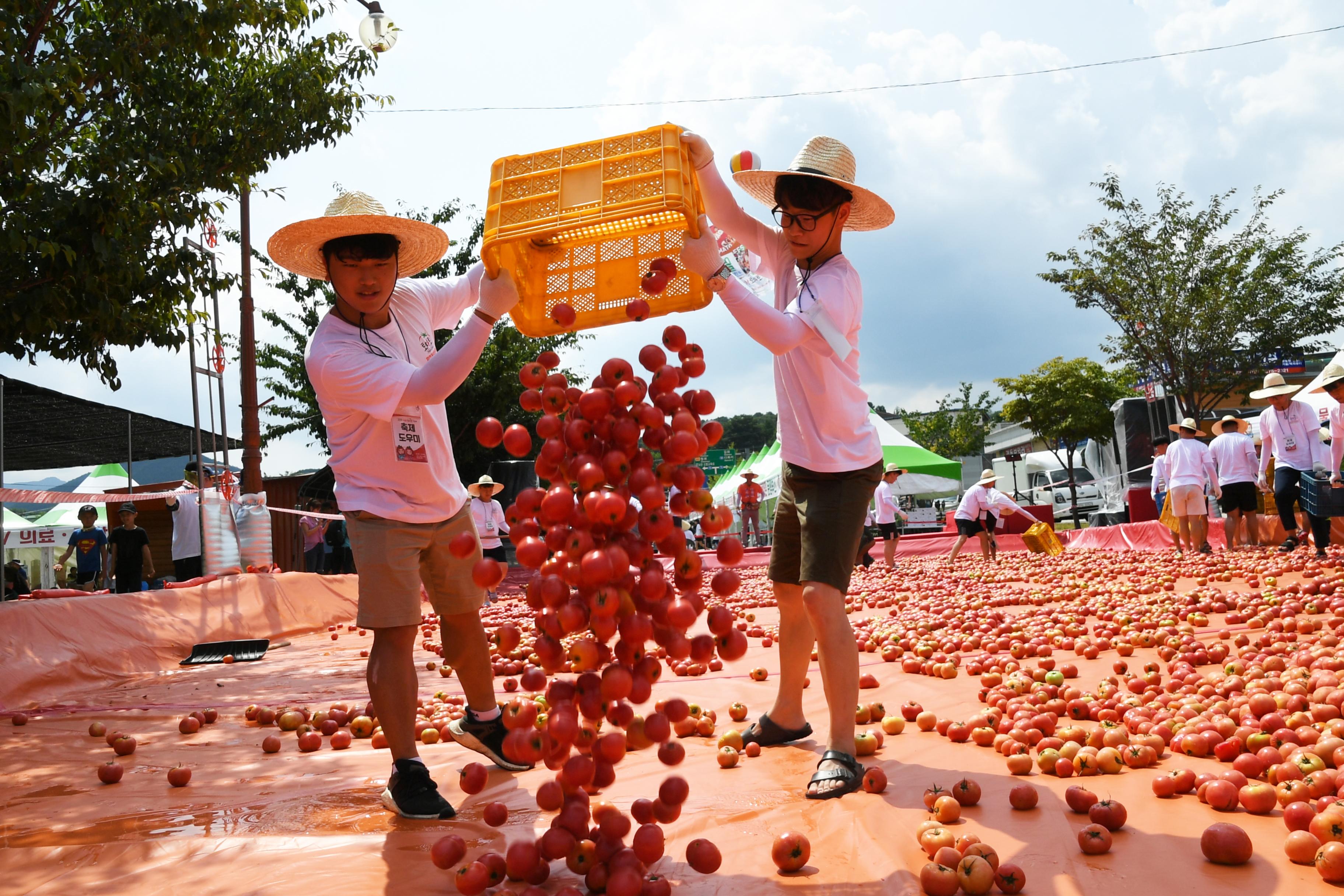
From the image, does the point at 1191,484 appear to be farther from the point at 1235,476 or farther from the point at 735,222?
the point at 735,222

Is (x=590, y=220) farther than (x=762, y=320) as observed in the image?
No

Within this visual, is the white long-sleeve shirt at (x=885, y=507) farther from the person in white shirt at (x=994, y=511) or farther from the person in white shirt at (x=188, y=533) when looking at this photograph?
the person in white shirt at (x=188, y=533)

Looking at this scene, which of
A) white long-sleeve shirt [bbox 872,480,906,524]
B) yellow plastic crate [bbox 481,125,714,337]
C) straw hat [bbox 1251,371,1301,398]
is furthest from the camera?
white long-sleeve shirt [bbox 872,480,906,524]

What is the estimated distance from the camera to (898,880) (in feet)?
7.55

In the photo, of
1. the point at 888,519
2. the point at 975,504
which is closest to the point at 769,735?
the point at 975,504

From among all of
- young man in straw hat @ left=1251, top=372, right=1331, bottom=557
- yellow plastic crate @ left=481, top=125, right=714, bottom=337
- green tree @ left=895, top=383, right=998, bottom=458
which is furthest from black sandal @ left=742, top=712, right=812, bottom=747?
green tree @ left=895, top=383, right=998, bottom=458

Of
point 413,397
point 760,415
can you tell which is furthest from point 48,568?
point 760,415

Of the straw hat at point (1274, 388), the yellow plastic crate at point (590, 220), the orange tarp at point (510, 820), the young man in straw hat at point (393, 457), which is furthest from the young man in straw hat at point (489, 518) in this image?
the straw hat at point (1274, 388)

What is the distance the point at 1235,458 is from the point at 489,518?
9.90 metres

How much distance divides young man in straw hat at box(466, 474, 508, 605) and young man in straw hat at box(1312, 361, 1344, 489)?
918 centimetres

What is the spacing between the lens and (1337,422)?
9508 mm

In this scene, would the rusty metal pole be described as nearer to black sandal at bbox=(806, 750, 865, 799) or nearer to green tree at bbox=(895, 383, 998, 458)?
black sandal at bbox=(806, 750, 865, 799)

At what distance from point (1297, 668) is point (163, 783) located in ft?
17.2

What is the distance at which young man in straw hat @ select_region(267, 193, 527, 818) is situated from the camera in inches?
118
